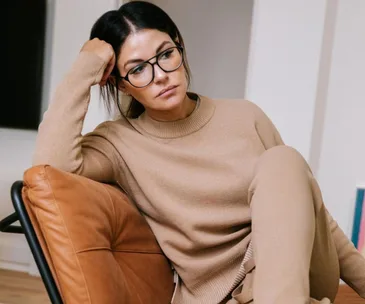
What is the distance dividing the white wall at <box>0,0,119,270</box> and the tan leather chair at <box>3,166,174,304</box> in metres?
1.30

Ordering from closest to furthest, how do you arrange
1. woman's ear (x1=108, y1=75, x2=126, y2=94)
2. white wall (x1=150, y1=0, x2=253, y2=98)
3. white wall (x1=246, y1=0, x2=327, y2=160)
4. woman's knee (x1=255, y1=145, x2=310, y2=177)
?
1. woman's knee (x1=255, y1=145, x2=310, y2=177)
2. woman's ear (x1=108, y1=75, x2=126, y2=94)
3. white wall (x1=246, y1=0, x2=327, y2=160)
4. white wall (x1=150, y1=0, x2=253, y2=98)

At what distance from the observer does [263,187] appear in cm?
101

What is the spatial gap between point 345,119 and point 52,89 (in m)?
1.42

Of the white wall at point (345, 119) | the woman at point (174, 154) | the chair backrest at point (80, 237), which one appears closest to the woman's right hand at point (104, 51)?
the woman at point (174, 154)

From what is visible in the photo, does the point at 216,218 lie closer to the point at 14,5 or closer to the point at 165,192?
A: the point at 165,192

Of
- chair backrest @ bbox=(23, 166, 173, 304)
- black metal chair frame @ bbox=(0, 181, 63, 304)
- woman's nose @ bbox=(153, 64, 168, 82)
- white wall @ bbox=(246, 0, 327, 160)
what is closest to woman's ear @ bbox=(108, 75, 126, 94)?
woman's nose @ bbox=(153, 64, 168, 82)

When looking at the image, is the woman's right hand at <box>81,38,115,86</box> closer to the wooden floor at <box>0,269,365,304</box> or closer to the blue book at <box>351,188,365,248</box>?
the wooden floor at <box>0,269,365,304</box>

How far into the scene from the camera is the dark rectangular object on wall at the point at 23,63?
253 cm

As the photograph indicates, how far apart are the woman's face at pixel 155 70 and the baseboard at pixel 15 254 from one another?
166cm

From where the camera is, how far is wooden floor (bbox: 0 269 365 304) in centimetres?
214

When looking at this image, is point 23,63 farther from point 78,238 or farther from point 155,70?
point 78,238

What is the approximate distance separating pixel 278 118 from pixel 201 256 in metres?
1.00

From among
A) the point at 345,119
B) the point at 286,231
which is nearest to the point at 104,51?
the point at 286,231

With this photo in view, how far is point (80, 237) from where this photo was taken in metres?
0.98
